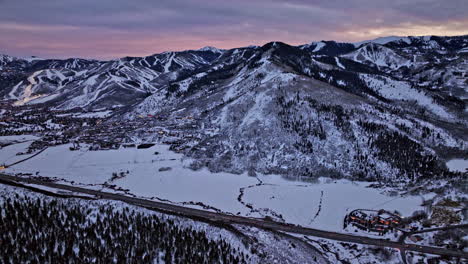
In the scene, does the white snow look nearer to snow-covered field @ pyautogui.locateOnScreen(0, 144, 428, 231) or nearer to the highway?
snow-covered field @ pyautogui.locateOnScreen(0, 144, 428, 231)

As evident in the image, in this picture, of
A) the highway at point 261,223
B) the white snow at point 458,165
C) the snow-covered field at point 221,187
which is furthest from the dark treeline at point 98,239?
the white snow at point 458,165

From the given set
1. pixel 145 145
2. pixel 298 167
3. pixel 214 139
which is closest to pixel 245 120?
pixel 214 139

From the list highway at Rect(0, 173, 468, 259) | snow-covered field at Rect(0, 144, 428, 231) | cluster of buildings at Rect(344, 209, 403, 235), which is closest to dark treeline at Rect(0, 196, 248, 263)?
highway at Rect(0, 173, 468, 259)

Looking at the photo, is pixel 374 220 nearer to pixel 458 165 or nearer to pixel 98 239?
pixel 98 239

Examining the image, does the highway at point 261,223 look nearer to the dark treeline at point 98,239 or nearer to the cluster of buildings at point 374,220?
the cluster of buildings at point 374,220

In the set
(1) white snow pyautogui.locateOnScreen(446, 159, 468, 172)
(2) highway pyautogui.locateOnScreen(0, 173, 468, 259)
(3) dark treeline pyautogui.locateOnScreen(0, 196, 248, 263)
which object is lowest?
(2) highway pyautogui.locateOnScreen(0, 173, 468, 259)

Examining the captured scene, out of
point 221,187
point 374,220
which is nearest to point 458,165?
point 374,220

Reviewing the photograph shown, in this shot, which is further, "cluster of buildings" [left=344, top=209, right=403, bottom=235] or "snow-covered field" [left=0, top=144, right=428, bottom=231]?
"snow-covered field" [left=0, top=144, right=428, bottom=231]
